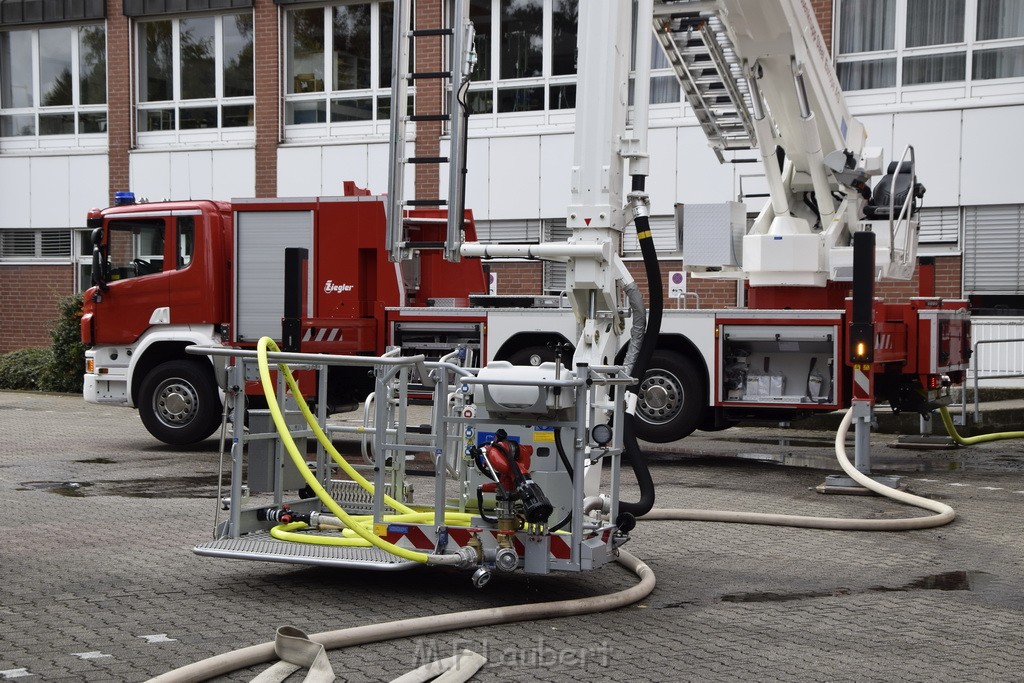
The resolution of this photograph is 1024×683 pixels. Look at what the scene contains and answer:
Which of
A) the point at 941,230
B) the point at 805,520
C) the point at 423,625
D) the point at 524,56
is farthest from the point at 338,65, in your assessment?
the point at 423,625

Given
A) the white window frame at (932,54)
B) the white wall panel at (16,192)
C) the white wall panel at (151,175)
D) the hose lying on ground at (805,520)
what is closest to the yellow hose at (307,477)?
the hose lying on ground at (805,520)

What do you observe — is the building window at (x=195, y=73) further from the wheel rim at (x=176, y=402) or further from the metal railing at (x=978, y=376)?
the metal railing at (x=978, y=376)

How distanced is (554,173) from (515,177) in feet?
2.39

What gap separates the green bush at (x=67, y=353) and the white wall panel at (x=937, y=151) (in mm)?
14023

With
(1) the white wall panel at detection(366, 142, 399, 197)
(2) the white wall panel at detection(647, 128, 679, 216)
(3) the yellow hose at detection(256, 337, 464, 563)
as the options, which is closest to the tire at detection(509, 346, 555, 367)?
(3) the yellow hose at detection(256, 337, 464, 563)

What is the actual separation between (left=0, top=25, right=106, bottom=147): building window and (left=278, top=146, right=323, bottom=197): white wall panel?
456cm

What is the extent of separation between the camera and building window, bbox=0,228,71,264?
26.2m

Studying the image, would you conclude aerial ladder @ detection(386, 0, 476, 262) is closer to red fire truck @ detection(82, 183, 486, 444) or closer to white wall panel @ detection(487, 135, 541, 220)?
red fire truck @ detection(82, 183, 486, 444)

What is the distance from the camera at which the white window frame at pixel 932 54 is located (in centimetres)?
1938

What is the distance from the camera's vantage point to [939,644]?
6121 mm

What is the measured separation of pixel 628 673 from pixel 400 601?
1711 millimetres

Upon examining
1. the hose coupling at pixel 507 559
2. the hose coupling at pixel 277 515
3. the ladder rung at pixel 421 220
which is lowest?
the hose coupling at pixel 507 559

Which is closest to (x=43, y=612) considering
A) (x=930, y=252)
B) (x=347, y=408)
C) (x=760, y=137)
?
(x=347, y=408)

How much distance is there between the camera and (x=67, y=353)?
22953mm
